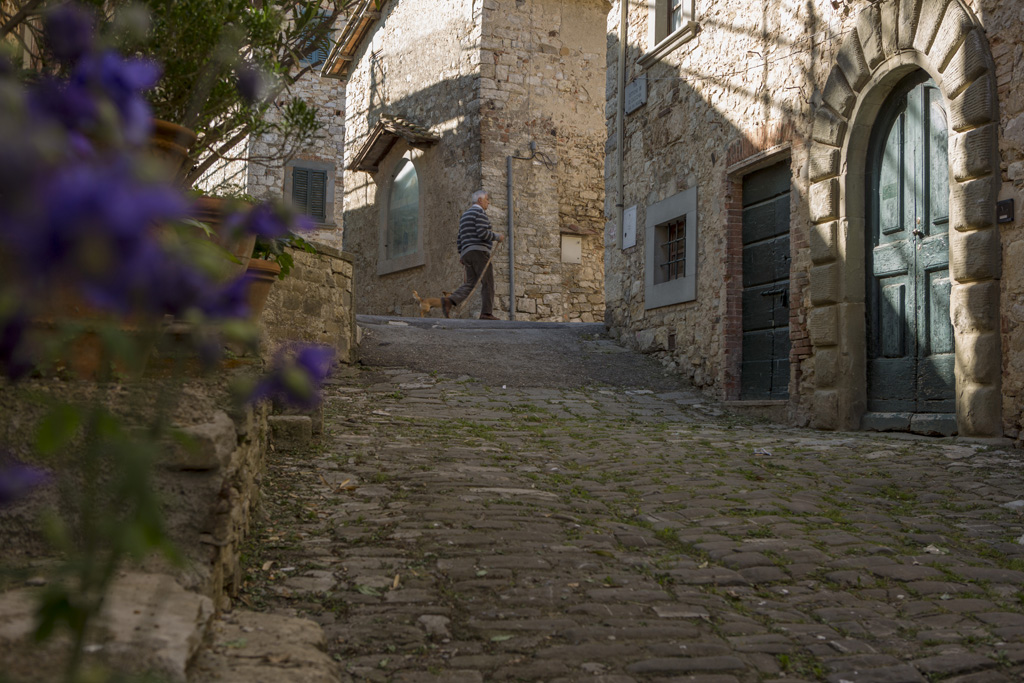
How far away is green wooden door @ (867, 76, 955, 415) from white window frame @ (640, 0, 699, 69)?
3435 mm

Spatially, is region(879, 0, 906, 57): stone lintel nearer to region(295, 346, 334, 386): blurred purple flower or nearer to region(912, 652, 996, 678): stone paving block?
region(912, 652, 996, 678): stone paving block

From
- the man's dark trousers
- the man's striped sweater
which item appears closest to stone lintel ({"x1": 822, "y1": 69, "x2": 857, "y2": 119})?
the man's striped sweater

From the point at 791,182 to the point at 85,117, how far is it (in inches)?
318

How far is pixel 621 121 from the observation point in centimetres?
1180

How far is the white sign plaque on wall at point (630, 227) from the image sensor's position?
11359 mm

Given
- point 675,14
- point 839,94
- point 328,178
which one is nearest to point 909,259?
point 839,94

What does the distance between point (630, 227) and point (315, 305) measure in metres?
4.66

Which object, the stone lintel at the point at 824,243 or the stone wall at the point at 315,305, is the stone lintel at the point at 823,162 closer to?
the stone lintel at the point at 824,243

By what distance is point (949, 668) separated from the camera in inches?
114

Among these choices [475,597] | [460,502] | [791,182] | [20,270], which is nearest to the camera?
[20,270]

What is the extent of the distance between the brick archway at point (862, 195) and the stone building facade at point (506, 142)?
878 cm

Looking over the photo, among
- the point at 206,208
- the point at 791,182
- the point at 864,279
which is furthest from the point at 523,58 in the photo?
the point at 206,208

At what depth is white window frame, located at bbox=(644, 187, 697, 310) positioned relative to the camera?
32.9 feet

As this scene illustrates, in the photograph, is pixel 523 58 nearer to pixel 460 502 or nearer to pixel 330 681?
pixel 460 502
